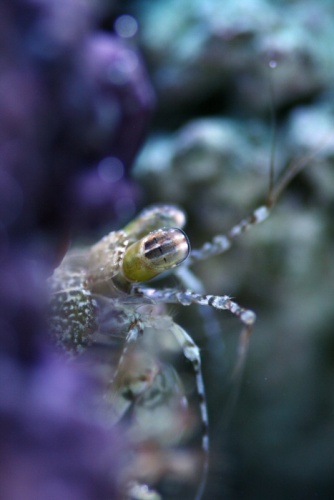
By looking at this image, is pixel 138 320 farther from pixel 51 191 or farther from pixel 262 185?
pixel 262 185

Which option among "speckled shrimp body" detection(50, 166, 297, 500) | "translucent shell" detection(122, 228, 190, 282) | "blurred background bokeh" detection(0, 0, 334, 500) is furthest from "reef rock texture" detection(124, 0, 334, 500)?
"translucent shell" detection(122, 228, 190, 282)

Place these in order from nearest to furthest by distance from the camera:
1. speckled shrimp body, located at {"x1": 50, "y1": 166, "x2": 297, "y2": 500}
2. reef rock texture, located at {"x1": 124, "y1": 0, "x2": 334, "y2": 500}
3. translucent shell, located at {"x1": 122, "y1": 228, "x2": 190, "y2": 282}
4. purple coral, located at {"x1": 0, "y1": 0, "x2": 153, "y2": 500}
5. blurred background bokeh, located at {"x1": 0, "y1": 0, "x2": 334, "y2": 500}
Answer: purple coral, located at {"x1": 0, "y1": 0, "x2": 153, "y2": 500} → translucent shell, located at {"x1": 122, "y1": 228, "x2": 190, "y2": 282} → speckled shrimp body, located at {"x1": 50, "y1": 166, "x2": 297, "y2": 500} → blurred background bokeh, located at {"x1": 0, "y1": 0, "x2": 334, "y2": 500} → reef rock texture, located at {"x1": 124, "y1": 0, "x2": 334, "y2": 500}

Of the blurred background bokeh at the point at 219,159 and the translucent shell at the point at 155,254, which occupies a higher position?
the blurred background bokeh at the point at 219,159

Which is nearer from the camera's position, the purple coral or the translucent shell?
the purple coral

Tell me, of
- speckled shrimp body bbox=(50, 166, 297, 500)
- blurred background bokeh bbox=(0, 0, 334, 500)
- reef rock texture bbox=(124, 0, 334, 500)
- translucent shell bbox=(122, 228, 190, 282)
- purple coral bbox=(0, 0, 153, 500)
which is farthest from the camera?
reef rock texture bbox=(124, 0, 334, 500)

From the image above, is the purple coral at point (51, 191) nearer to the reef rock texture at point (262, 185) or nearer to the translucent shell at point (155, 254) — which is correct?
the translucent shell at point (155, 254)

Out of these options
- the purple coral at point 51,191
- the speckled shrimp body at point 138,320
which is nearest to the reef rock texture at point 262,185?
the purple coral at point 51,191

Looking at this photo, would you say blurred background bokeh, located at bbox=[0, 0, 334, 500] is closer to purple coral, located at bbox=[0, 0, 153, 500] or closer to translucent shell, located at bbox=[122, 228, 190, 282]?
purple coral, located at bbox=[0, 0, 153, 500]

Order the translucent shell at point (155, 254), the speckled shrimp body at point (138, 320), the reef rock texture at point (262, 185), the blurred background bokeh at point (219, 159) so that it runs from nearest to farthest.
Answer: the translucent shell at point (155, 254)
the speckled shrimp body at point (138, 320)
the blurred background bokeh at point (219, 159)
the reef rock texture at point (262, 185)

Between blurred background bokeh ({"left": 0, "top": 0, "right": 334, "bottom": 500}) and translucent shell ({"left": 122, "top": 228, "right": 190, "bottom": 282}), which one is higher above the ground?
blurred background bokeh ({"left": 0, "top": 0, "right": 334, "bottom": 500})
